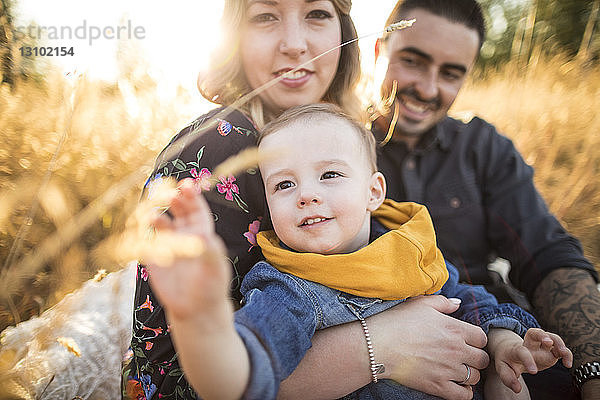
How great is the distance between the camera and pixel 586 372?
1.54m

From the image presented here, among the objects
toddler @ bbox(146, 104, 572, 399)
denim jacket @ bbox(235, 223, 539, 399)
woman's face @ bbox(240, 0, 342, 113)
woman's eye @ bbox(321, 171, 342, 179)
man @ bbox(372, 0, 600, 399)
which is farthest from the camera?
man @ bbox(372, 0, 600, 399)

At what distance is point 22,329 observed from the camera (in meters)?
1.67

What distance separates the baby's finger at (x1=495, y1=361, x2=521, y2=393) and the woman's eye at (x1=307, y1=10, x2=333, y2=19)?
1185 mm

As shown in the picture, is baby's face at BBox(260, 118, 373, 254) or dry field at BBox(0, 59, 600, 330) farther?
baby's face at BBox(260, 118, 373, 254)

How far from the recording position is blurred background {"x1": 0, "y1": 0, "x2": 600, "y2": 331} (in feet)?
4.13

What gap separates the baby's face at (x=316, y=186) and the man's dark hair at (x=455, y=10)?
105cm

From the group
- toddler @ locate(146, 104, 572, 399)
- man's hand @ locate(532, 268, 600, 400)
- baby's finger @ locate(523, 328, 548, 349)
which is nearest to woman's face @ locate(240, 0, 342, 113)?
toddler @ locate(146, 104, 572, 399)

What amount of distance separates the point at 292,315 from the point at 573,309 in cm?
121

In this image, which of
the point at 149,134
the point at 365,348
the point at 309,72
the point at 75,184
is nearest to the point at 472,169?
the point at 309,72

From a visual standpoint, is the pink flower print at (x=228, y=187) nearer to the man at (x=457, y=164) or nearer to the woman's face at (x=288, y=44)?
the woman's face at (x=288, y=44)

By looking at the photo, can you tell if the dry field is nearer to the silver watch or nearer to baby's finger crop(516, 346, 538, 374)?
baby's finger crop(516, 346, 538, 374)

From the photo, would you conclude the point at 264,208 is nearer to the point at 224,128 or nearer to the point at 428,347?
the point at 224,128

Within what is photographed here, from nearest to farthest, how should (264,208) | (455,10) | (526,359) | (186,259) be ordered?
(186,259) → (526,359) → (264,208) → (455,10)

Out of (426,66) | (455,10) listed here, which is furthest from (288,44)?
(455,10)
